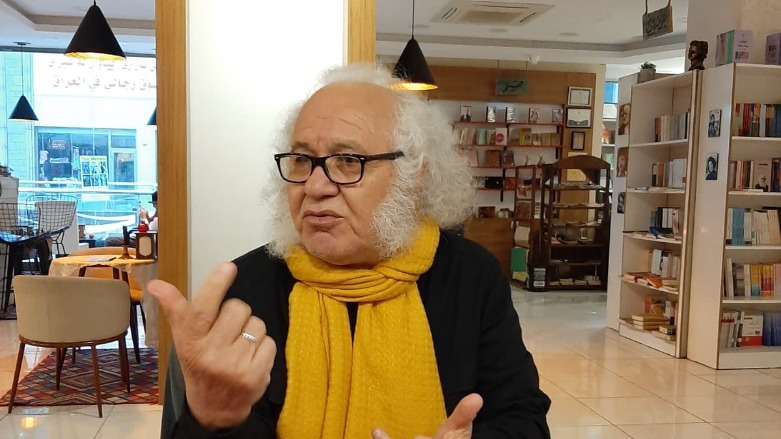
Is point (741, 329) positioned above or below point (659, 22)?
below

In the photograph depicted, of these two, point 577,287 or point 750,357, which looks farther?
point 577,287

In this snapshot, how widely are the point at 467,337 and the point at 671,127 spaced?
4815 millimetres

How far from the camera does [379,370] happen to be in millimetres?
1298

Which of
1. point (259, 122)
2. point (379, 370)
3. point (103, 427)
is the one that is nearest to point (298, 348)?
point (379, 370)

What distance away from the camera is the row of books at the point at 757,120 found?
4699mm

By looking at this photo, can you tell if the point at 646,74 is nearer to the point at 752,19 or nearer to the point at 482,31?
the point at 752,19

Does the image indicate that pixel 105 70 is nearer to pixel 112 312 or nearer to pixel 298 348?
pixel 112 312

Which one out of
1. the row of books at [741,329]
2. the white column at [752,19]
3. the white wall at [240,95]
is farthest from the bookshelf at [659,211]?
the white wall at [240,95]

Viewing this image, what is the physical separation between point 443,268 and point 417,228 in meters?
0.11

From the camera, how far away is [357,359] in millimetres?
1308

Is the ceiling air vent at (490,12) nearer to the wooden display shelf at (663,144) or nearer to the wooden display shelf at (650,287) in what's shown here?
the wooden display shelf at (663,144)

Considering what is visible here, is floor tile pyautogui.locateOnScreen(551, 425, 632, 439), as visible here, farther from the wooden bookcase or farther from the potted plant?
the wooden bookcase

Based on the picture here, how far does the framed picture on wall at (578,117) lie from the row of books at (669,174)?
4.12 meters

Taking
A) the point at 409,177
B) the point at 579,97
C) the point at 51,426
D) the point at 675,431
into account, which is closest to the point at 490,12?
the point at 579,97
